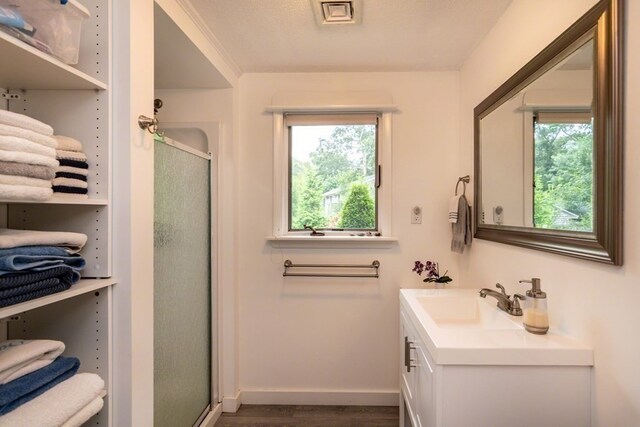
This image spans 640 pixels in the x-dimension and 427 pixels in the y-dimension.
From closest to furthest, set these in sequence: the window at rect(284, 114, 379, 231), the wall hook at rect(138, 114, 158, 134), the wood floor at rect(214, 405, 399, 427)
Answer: the wall hook at rect(138, 114, 158, 134), the wood floor at rect(214, 405, 399, 427), the window at rect(284, 114, 379, 231)

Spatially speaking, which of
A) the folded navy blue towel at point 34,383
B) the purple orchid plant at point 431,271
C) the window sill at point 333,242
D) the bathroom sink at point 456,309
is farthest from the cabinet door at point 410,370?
the folded navy blue towel at point 34,383

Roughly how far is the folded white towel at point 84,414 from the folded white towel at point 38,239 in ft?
1.44

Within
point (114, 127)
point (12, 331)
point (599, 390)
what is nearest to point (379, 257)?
point (599, 390)

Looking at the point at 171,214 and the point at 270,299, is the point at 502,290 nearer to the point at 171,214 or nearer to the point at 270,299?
the point at 270,299

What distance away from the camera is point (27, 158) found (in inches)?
30.7

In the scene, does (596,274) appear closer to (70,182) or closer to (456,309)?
(456,309)

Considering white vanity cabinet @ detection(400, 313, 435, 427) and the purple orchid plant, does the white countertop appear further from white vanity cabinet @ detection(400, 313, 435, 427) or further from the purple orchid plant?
the purple orchid plant

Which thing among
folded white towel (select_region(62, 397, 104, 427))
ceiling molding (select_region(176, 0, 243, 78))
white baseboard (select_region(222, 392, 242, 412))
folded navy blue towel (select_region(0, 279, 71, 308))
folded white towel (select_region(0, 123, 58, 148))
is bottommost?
white baseboard (select_region(222, 392, 242, 412))

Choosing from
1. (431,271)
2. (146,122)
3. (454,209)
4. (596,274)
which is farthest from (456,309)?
(146,122)

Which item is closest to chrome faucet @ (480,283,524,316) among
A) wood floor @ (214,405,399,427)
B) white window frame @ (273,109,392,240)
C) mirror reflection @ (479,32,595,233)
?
mirror reflection @ (479,32,595,233)

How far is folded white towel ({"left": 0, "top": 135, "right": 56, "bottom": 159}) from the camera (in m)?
0.75

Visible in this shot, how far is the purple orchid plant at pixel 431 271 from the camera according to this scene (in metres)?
2.07

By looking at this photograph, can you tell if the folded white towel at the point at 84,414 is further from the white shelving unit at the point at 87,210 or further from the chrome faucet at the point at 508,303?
the chrome faucet at the point at 508,303

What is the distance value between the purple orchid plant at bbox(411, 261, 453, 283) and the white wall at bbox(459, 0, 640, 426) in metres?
0.40
